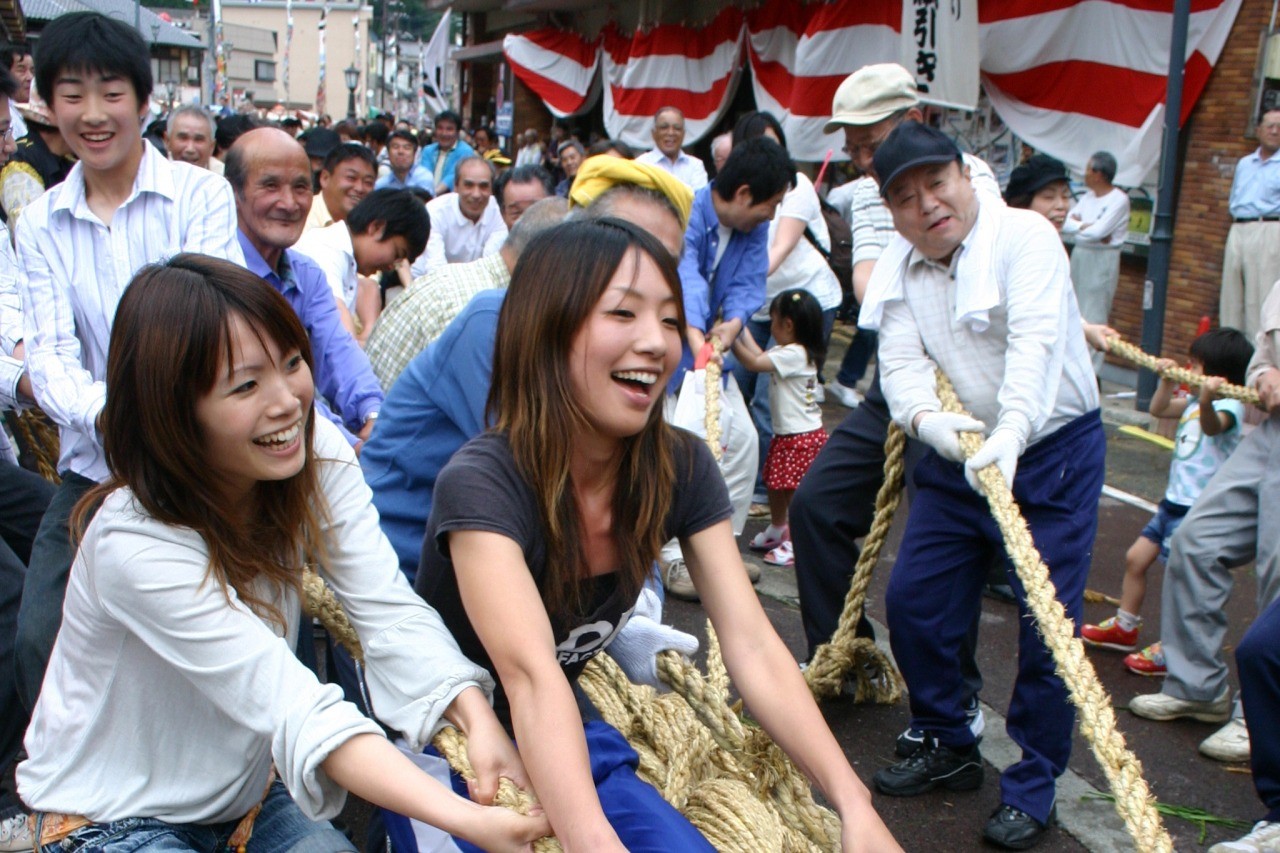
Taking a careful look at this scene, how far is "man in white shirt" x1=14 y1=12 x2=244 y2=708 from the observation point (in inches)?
108

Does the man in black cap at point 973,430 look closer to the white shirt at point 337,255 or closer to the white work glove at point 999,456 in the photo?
the white work glove at point 999,456

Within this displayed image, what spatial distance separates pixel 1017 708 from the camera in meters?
3.19

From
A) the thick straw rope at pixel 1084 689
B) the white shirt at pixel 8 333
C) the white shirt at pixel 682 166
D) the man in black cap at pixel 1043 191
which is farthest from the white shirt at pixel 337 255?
the white shirt at pixel 682 166

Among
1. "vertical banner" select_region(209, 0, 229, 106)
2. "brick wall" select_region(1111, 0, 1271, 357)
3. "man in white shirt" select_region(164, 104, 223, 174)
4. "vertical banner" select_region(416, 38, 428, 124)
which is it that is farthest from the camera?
"vertical banner" select_region(209, 0, 229, 106)

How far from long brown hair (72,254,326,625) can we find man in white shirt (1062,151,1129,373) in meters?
8.11

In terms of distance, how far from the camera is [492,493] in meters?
1.98

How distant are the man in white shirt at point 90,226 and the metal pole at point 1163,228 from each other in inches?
281

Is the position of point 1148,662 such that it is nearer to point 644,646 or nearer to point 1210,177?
point 644,646

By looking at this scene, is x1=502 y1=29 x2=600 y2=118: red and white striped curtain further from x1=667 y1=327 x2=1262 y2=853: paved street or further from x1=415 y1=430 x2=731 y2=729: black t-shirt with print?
x1=415 y1=430 x2=731 y2=729: black t-shirt with print

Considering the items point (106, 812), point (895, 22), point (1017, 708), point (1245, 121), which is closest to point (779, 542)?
point (1017, 708)

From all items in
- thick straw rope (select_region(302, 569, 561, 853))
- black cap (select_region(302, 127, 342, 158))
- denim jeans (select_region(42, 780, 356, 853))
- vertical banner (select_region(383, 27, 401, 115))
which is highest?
vertical banner (select_region(383, 27, 401, 115))

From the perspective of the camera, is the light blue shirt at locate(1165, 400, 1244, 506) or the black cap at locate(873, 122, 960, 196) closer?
the black cap at locate(873, 122, 960, 196)

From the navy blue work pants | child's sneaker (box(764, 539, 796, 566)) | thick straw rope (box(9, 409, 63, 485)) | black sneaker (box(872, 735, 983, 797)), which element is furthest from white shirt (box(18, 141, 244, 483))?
child's sneaker (box(764, 539, 796, 566))

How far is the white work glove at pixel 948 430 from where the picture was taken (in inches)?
122
